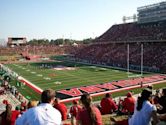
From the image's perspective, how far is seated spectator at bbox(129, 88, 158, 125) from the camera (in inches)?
185

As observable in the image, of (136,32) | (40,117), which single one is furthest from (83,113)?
(136,32)

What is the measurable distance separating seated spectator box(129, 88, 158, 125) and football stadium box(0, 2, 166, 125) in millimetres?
18

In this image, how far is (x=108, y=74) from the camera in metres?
39.1

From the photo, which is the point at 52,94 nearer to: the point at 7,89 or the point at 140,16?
the point at 7,89

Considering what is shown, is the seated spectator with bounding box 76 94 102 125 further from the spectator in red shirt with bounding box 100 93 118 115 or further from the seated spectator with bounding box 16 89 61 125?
the spectator in red shirt with bounding box 100 93 118 115

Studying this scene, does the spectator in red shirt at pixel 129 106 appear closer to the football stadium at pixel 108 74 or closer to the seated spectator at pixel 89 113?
the football stadium at pixel 108 74

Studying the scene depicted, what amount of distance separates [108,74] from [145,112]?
113ft

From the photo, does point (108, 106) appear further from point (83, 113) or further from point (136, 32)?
point (136, 32)

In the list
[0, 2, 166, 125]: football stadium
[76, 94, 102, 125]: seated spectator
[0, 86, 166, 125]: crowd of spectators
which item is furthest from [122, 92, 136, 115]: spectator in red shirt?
[76, 94, 102, 125]: seated spectator

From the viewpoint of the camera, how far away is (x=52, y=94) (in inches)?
149

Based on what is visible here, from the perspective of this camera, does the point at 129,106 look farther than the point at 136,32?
No

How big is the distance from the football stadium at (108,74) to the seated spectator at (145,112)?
0.02 meters

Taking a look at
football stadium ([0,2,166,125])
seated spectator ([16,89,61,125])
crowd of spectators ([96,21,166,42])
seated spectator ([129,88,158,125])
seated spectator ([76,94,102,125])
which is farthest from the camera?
crowd of spectators ([96,21,166,42])

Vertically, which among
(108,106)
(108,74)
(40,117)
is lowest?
(108,74)
